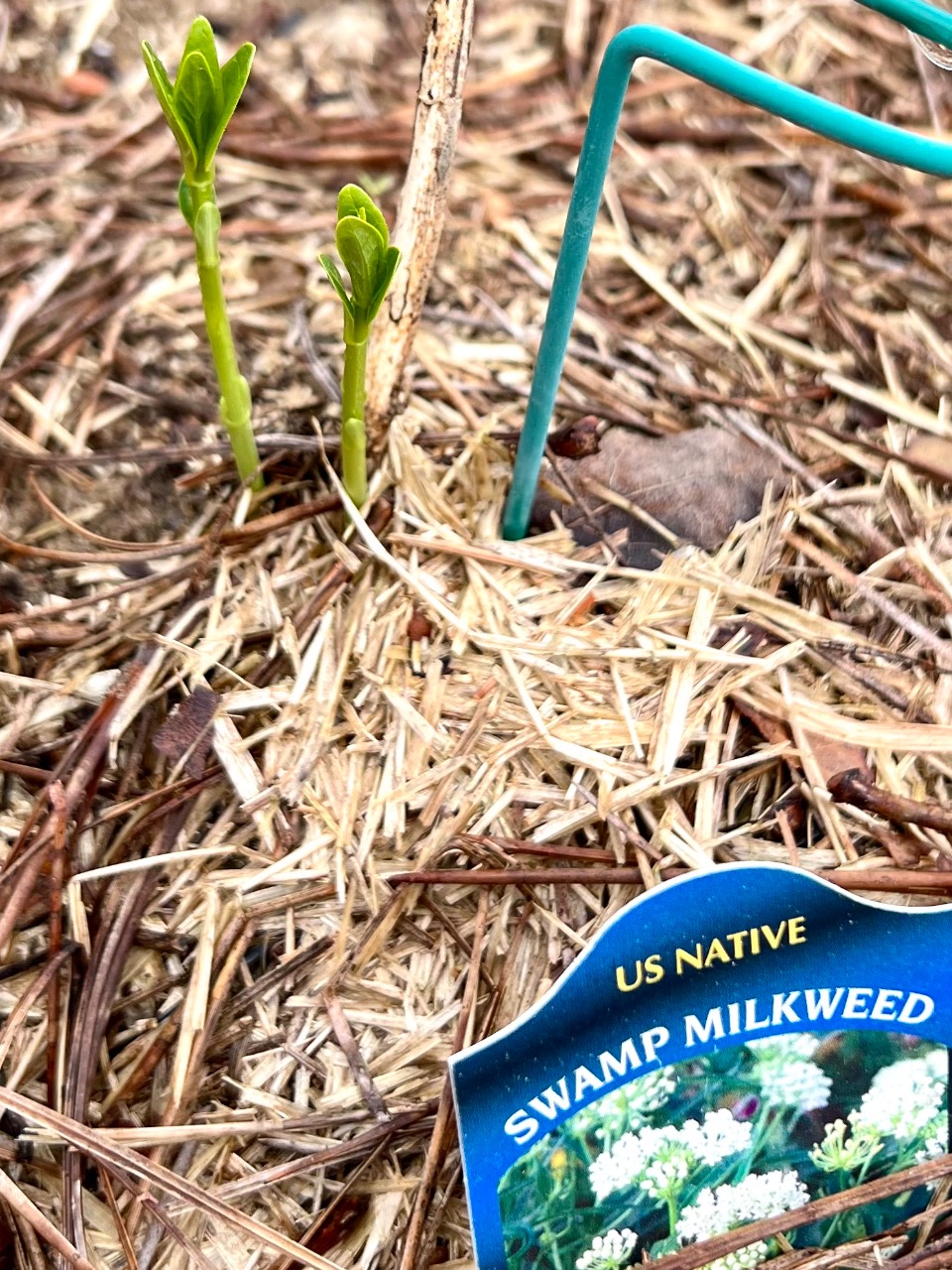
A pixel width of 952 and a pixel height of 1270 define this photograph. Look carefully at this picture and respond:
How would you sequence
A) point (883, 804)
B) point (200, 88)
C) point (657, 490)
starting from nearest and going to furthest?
point (200, 88) < point (883, 804) < point (657, 490)

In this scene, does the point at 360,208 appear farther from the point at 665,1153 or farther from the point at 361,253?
the point at 665,1153

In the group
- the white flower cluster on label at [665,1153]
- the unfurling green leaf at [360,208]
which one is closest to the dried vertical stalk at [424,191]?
the unfurling green leaf at [360,208]

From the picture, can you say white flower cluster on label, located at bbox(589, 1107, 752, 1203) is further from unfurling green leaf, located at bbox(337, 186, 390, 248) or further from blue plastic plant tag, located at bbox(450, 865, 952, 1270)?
unfurling green leaf, located at bbox(337, 186, 390, 248)

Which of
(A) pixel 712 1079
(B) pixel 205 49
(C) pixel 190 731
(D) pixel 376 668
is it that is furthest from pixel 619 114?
(A) pixel 712 1079

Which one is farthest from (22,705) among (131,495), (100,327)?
(100,327)

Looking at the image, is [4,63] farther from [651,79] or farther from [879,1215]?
[879,1215]

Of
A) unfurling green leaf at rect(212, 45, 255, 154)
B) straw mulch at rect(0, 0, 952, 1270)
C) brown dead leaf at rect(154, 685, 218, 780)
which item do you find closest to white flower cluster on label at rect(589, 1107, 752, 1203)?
straw mulch at rect(0, 0, 952, 1270)
